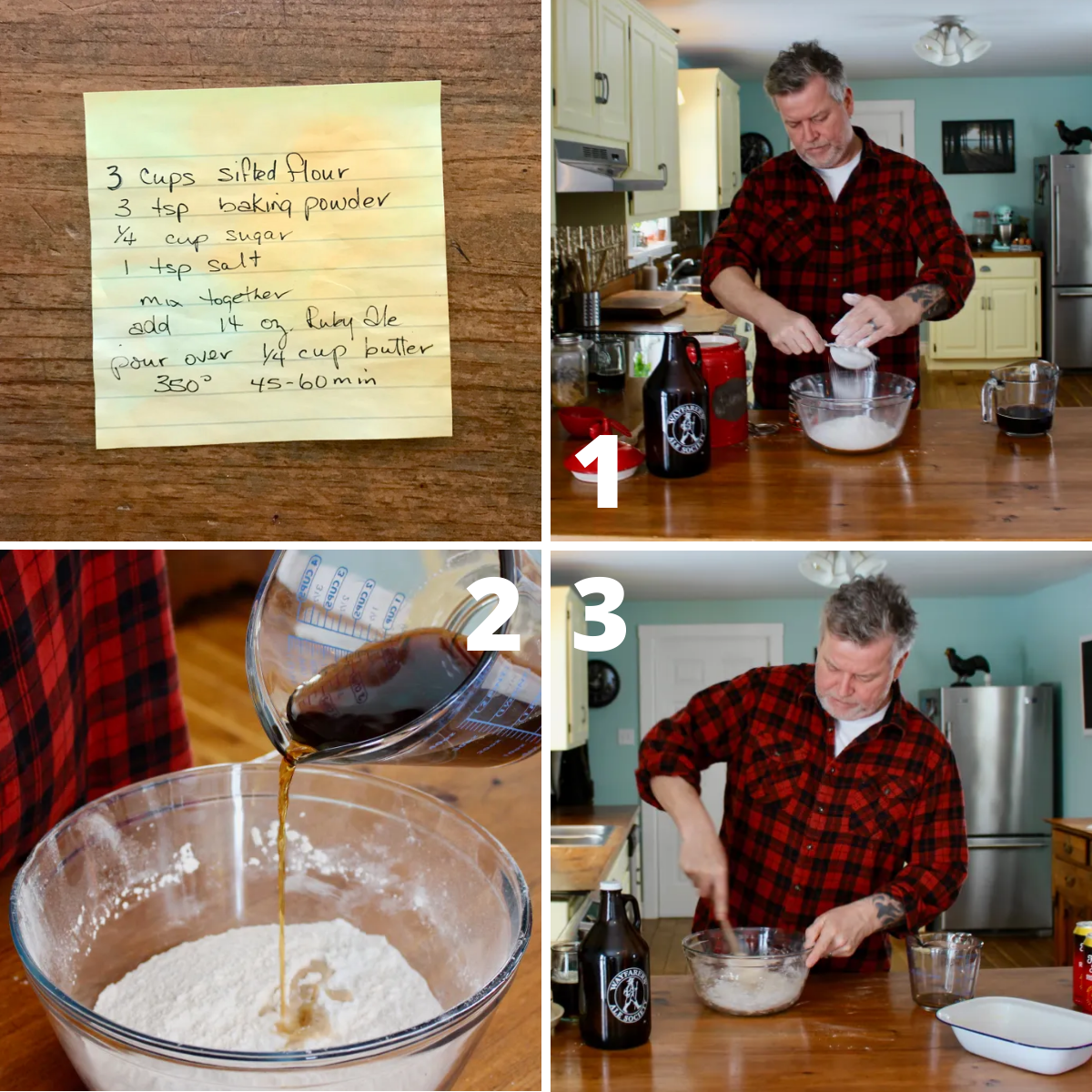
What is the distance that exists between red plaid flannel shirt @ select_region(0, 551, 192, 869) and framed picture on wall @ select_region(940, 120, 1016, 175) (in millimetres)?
5789

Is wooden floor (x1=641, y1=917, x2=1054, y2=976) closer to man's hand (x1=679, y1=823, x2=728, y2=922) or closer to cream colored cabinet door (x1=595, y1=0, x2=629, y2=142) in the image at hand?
man's hand (x1=679, y1=823, x2=728, y2=922)

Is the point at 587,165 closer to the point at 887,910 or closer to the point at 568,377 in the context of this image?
the point at 568,377

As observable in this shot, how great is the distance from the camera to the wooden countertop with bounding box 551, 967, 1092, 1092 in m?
0.89

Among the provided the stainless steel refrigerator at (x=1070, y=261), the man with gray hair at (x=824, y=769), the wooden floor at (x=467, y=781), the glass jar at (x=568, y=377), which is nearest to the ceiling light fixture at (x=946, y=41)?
the stainless steel refrigerator at (x=1070, y=261)

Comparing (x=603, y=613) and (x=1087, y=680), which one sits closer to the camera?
(x=603, y=613)

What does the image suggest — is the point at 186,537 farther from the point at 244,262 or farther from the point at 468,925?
Result: the point at 468,925

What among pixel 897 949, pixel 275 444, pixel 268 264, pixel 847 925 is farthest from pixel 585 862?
pixel 897 949

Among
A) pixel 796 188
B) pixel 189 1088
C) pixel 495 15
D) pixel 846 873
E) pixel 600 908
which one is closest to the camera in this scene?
pixel 189 1088

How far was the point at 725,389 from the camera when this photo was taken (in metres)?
1.22

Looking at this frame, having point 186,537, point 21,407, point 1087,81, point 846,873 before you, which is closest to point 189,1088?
point 186,537

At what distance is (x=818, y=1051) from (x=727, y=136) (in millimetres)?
4518

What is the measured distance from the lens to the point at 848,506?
39.1 inches

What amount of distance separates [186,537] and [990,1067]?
77cm

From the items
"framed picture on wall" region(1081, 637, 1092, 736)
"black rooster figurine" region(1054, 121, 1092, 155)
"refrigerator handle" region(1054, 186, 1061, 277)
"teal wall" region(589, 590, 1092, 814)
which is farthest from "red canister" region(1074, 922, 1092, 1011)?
"black rooster figurine" region(1054, 121, 1092, 155)
